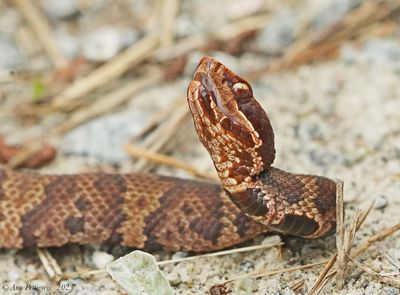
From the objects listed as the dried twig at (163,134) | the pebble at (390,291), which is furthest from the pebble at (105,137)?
the pebble at (390,291)

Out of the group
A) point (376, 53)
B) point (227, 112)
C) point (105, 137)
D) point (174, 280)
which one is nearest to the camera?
point (227, 112)

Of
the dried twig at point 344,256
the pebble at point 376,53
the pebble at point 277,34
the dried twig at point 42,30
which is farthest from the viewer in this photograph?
the dried twig at point 42,30

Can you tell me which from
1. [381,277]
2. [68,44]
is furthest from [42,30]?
[381,277]

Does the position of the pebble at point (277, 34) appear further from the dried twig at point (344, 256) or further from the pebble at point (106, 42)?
the dried twig at point (344, 256)

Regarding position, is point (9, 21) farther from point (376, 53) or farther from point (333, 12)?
point (376, 53)

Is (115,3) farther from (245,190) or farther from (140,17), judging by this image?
(245,190)

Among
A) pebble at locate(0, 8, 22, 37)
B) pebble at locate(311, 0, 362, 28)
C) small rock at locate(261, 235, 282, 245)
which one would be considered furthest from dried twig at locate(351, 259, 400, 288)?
pebble at locate(0, 8, 22, 37)

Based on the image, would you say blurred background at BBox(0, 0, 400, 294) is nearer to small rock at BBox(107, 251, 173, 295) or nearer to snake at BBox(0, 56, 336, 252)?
snake at BBox(0, 56, 336, 252)
